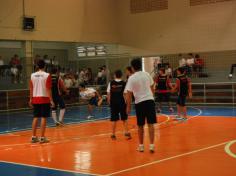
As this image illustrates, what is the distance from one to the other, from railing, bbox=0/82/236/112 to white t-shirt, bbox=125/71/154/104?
1539 centimetres

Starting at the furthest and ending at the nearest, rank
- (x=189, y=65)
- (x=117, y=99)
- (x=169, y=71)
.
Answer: (x=169, y=71), (x=189, y=65), (x=117, y=99)

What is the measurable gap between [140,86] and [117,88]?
2.31 meters

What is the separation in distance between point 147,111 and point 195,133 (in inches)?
134

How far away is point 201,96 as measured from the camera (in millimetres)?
24656

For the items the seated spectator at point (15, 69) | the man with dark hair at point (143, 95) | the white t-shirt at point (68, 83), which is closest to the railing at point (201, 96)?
the seated spectator at point (15, 69)

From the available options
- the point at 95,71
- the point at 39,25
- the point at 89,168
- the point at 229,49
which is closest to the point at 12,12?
the point at 39,25

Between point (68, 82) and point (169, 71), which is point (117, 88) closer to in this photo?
point (169, 71)

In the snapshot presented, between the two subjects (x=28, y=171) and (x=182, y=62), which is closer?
(x=28, y=171)

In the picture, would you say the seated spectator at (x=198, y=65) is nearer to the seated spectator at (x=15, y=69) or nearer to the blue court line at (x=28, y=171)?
the seated spectator at (x=15, y=69)

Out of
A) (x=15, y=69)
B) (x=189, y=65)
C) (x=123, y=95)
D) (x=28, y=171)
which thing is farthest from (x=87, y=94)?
(x=189, y=65)

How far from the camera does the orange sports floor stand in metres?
7.50

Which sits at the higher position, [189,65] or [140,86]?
[189,65]

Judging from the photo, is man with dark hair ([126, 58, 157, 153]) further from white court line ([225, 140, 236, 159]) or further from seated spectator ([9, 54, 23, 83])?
seated spectator ([9, 54, 23, 83])

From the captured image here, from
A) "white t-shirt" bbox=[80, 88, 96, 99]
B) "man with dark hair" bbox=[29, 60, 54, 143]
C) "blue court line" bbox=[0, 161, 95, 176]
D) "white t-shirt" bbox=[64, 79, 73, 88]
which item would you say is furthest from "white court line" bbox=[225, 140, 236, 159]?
"white t-shirt" bbox=[64, 79, 73, 88]
